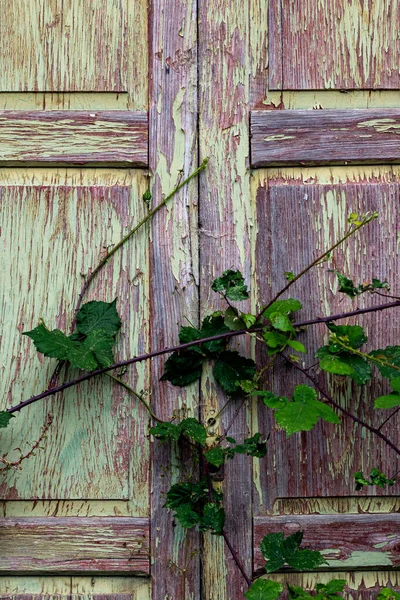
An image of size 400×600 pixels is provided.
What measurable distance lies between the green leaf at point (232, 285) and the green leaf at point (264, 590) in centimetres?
56

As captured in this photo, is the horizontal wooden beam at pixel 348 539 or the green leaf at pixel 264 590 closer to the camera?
the green leaf at pixel 264 590

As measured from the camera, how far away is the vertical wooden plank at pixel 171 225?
141 centimetres

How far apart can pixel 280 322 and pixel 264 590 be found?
0.52 metres

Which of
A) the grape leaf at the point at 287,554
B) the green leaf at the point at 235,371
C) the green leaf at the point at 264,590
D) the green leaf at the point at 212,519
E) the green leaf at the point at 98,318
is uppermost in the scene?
the green leaf at the point at 98,318

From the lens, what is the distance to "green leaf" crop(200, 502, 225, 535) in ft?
4.33

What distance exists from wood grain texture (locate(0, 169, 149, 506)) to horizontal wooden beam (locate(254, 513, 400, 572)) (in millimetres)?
304

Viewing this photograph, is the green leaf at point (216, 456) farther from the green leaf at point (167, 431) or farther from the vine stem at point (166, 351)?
the vine stem at point (166, 351)

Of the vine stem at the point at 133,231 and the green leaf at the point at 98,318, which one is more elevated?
the vine stem at the point at 133,231

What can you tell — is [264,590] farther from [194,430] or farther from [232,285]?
[232,285]

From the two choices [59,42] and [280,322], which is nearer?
[280,322]

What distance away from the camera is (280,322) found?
131 cm

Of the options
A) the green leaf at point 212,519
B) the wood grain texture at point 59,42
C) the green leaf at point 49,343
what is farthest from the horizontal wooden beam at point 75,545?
the wood grain texture at point 59,42

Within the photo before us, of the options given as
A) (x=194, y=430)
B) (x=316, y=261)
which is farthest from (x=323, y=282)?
(x=194, y=430)

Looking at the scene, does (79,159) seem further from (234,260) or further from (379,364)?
(379,364)
